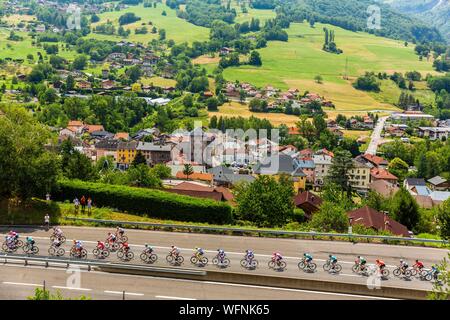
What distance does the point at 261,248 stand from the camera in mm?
23312

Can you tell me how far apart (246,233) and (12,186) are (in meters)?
12.4

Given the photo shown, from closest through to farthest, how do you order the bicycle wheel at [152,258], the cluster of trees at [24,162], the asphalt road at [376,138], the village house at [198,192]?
the bicycle wheel at [152,258] → the cluster of trees at [24,162] → the village house at [198,192] → the asphalt road at [376,138]

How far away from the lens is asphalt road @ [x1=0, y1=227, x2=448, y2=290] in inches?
826

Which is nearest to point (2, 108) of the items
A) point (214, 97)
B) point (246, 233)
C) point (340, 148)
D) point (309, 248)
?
point (246, 233)

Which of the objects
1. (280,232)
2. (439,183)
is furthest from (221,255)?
(439,183)

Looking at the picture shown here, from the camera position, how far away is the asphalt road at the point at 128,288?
59.8ft

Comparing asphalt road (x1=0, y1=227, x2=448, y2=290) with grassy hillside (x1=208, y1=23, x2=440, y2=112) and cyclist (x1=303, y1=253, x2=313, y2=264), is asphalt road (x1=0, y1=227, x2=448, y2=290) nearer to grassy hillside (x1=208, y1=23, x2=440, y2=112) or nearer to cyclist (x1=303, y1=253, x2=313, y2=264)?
cyclist (x1=303, y1=253, x2=313, y2=264)

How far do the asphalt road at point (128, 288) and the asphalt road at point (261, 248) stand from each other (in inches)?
44.4

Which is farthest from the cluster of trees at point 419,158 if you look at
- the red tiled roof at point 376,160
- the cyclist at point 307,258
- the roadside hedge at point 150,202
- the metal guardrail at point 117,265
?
the metal guardrail at point 117,265

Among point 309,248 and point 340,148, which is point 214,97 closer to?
point 340,148

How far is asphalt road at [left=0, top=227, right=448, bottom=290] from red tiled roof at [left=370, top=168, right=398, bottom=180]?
65768mm

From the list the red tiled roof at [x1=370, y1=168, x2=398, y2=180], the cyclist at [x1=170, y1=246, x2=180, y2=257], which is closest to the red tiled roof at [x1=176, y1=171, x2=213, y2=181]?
the red tiled roof at [x1=370, y1=168, x2=398, y2=180]

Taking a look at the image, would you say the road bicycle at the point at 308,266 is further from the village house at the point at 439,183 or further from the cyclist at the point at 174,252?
the village house at the point at 439,183

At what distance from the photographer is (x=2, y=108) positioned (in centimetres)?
3222
